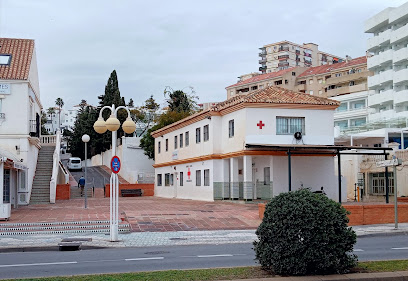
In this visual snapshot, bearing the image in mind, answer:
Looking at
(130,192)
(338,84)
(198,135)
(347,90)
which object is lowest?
(130,192)

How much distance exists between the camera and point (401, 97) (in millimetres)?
62031

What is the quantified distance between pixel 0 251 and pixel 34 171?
73.7 ft

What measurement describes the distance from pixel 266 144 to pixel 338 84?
5739cm

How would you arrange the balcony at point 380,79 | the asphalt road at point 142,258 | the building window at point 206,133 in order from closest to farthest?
the asphalt road at point 142,258 < the building window at point 206,133 < the balcony at point 380,79

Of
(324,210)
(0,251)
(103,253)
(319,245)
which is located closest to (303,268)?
(319,245)

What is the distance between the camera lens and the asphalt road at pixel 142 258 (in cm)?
1167

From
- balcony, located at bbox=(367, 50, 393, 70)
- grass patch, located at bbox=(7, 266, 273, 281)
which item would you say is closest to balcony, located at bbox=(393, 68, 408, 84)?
balcony, located at bbox=(367, 50, 393, 70)

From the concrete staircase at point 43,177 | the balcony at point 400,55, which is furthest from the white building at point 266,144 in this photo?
the balcony at point 400,55

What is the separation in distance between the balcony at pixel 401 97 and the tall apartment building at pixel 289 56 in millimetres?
56936

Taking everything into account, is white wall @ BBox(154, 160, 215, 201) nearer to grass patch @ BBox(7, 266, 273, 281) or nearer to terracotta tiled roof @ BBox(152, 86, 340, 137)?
terracotta tiled roof @ BBox(152, 86, 340, 137)

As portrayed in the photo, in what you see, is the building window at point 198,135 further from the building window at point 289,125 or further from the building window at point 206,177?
the building window at point 289,125

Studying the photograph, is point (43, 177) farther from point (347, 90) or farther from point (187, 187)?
point (347, 90)

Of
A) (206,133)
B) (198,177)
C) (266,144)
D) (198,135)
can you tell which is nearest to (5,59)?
(206,133)

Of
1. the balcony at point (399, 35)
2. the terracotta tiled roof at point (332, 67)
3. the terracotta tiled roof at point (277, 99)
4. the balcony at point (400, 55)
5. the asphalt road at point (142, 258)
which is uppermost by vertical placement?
the terracotta tiled roof at point (332, 67)
